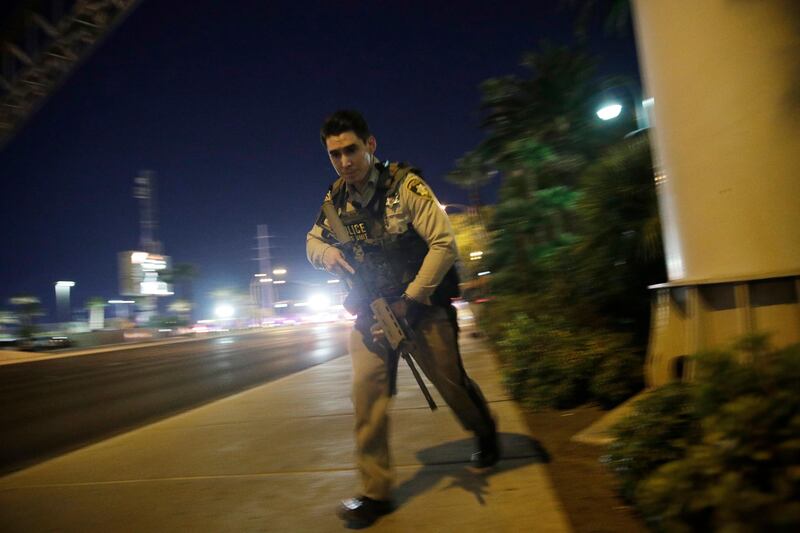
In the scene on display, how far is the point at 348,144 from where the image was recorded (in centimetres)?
297

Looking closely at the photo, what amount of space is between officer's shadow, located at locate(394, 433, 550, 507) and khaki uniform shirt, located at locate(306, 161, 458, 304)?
109cm

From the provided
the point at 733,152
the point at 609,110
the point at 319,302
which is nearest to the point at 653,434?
the point at 733,152

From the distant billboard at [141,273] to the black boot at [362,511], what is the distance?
55.6 meters

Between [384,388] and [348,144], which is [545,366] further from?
[348,144]

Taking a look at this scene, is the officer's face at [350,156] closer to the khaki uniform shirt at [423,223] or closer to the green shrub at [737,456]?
the khaki uniform shirt at [423,223]

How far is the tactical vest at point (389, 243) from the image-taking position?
2982 mm

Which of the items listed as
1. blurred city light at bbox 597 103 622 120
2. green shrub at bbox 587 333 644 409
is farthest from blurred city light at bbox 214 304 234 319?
green shrub at bbox 587 333 644 409

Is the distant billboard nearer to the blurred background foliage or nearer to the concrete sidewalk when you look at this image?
the blurred background foliage

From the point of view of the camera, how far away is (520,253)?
10102 mm

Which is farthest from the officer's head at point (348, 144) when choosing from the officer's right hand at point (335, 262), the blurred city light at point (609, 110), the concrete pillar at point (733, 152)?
the blurred city light at point (609, 110)

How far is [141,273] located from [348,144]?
2253 inches

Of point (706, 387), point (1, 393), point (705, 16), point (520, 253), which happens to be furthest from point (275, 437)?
point (1, 393)

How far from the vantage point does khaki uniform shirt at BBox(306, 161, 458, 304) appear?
284 centimetres

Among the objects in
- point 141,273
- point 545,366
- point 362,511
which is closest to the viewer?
point 362,511
